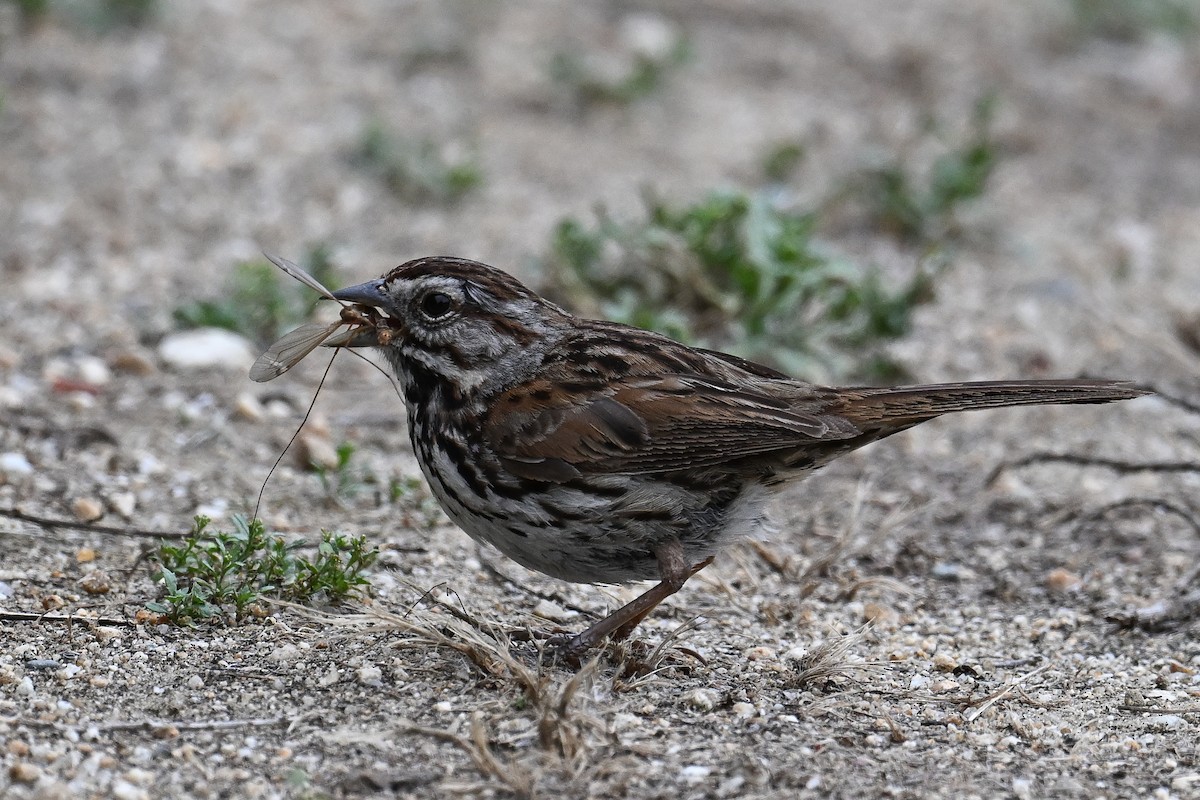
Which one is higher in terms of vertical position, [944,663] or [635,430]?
[635,430]

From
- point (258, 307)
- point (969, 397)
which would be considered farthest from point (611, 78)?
point (969, 397)

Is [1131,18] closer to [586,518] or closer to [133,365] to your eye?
[133,365]

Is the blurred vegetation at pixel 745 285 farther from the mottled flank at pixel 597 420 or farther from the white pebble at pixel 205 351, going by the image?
the mottled flank at pixel 597 420

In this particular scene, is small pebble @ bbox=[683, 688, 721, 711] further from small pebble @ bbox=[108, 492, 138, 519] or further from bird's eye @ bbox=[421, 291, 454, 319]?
small pebble @ bbox=[108, 492, 138, 519]

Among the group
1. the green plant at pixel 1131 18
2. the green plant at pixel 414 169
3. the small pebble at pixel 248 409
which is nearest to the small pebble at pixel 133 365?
the small pebble at pixel 248 409

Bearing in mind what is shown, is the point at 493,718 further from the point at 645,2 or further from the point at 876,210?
the point at 645,2

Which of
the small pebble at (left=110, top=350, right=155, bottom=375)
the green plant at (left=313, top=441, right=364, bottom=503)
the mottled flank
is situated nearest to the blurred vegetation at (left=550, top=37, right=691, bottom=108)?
the small pebble at (left=110, top=350, right=155, bottom=375)

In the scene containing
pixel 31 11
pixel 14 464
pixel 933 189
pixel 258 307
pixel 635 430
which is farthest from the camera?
pixel 31 11
